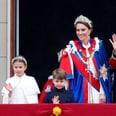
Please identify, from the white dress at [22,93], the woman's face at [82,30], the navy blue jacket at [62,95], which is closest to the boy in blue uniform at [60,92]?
the navy blue jacket at [62,95]

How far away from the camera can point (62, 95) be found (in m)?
6.23

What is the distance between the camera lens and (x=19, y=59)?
6434 millimetres

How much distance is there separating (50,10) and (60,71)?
9.27ft

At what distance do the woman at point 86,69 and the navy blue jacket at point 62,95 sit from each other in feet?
0.71

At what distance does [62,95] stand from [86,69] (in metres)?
0.44

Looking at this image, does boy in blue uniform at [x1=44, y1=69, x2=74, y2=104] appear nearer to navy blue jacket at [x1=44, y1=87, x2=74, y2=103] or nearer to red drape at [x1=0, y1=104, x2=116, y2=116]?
navy blue jacket at [x1=44, y1=87, x2=74, y2=103]

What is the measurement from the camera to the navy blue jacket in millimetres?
6215

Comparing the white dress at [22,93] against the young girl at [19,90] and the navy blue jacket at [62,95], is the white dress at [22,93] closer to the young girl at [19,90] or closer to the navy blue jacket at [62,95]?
the young girl at [19,90]

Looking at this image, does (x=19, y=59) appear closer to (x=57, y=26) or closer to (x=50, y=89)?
(x=50, y=89)

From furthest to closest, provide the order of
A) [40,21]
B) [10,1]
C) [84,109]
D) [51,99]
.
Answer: [40,21], [10,1], [51,99], [84,109]

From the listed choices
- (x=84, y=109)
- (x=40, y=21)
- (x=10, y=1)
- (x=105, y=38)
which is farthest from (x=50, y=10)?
(x=84, y=109)

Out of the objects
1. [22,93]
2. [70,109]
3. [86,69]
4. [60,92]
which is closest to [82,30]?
[86,69]

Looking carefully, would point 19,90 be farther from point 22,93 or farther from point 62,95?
point 62,95

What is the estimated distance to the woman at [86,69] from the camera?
256 inches
